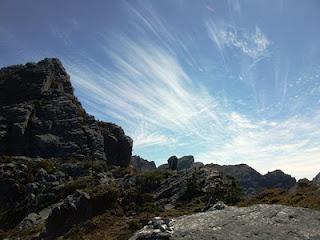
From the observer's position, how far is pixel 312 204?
27.5 meters

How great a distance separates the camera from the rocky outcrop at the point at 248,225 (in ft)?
59.5

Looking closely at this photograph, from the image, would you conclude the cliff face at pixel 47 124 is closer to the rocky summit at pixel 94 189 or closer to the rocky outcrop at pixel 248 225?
the rocky summit at pixel 94 189

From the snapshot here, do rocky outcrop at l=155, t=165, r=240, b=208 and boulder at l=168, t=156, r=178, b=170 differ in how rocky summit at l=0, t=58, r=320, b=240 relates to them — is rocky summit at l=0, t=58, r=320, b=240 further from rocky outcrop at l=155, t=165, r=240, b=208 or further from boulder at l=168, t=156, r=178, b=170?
boulder at l=168, t=156, r=178, b=170

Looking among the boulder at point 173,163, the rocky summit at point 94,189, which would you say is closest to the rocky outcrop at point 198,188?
the rocky summit at point 94,189

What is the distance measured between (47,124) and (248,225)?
339ft

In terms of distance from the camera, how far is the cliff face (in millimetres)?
110669

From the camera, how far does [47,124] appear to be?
379 ft

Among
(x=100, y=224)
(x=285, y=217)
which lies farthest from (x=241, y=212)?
(x=100, y=224)

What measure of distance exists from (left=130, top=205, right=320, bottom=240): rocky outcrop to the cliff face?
94.3 meters

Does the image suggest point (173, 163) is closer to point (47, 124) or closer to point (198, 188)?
point (47, 124)

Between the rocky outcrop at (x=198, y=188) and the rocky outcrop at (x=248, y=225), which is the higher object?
the rocky outcrop at (x=198, y=188)

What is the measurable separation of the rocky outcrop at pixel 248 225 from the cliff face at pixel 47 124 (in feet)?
309

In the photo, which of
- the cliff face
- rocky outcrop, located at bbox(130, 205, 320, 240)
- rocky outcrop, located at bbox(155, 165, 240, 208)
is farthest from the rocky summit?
the cliff face

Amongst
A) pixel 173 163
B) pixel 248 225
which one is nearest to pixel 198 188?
pixel 248 225
